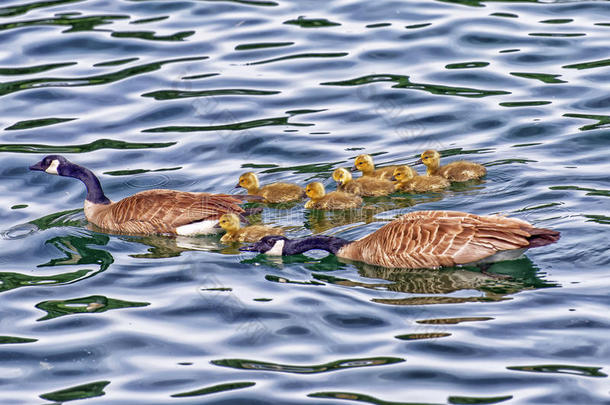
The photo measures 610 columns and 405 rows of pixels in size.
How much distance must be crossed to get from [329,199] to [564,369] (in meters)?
5.50

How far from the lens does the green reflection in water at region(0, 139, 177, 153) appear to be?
1739cm

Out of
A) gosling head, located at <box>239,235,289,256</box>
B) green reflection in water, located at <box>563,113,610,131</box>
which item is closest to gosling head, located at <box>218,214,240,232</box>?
gosling head, located at <box>239,235,289,256</box>

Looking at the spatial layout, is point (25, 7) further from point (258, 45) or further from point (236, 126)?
point (236, 126)

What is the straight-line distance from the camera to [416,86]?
18922 mm

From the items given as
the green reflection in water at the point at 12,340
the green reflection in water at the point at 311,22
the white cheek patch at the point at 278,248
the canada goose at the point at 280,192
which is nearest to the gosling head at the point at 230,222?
the white cheek patch at the point at 278,248

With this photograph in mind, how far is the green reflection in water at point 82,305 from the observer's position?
38.9ft

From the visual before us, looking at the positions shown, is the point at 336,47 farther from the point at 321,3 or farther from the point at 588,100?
the point at 588,100

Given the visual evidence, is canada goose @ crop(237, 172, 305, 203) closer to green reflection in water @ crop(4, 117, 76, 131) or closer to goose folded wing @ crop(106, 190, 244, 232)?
goose folded wing @ crop(106, 190, 244, 232)

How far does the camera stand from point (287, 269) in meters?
12.7

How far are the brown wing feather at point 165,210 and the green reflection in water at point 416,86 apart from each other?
5450 mm

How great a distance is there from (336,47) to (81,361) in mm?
11330

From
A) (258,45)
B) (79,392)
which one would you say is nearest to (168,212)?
(79,392)

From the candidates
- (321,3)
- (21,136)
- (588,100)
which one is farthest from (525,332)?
(321,3)

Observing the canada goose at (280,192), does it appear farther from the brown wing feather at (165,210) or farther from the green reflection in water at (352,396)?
the green reflection in water at (352,396)
